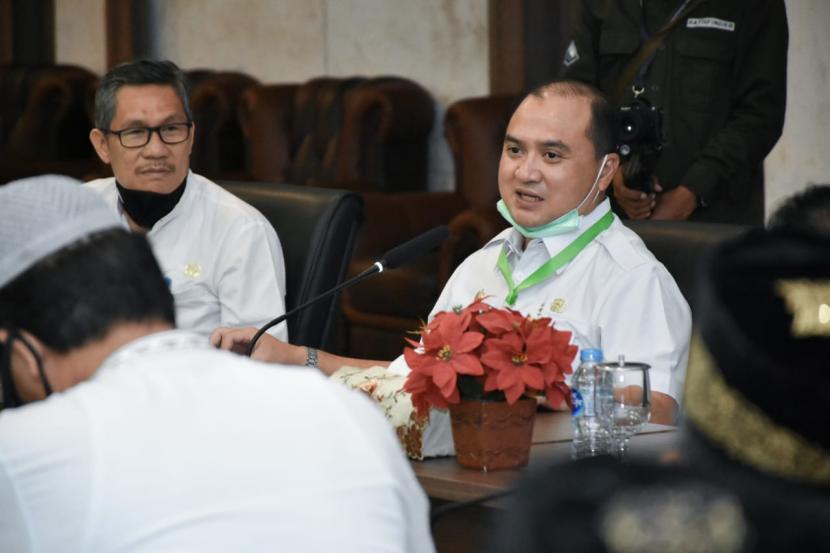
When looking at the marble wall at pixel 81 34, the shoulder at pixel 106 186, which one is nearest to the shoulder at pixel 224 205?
the shoulder at pixel 106 186

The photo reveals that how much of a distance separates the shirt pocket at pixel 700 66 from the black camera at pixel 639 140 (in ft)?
0.88

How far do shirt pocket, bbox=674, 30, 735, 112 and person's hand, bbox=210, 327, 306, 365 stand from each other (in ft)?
4.94

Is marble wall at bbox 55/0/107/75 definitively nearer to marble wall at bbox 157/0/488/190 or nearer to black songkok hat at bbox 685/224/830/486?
marble wall at bbox 157/0/488/190

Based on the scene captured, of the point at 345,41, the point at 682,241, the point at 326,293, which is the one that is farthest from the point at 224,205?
the point at 345,41

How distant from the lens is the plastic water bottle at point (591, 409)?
2225mm

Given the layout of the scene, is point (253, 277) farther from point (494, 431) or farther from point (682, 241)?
point (494, 431)

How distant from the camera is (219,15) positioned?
24.2 feet

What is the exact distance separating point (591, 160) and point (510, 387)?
1.00 m

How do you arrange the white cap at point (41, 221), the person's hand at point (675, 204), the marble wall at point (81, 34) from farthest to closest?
the marble wall at point (81, 34)
the person's hand at point (675, 204)
the white cap at point (41, 221)

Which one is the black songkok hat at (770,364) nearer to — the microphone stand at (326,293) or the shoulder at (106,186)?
the microphone stand at (326,293)

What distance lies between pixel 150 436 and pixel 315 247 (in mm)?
1929

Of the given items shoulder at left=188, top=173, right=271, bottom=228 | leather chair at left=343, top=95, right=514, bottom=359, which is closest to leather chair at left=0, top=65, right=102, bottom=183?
leather chair at left=343, top=95, right=514, bottom=359

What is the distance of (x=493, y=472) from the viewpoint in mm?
2162

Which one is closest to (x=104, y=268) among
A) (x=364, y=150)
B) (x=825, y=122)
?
(x=825, y=122)
